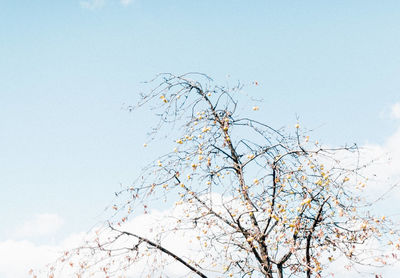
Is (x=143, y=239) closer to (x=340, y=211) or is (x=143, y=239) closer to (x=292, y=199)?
(x=292, y=199)

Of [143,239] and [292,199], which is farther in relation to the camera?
[292,199]

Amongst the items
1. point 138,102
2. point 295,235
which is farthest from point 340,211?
point 138,102

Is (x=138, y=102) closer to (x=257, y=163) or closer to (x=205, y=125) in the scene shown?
(x=205, y=125)

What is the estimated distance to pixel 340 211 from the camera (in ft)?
14.1

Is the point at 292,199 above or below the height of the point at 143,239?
above

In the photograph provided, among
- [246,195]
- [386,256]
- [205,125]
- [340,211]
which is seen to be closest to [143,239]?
[246,195]

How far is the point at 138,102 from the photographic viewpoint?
20.8 feet

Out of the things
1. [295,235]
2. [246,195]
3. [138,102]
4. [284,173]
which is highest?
[138,102]

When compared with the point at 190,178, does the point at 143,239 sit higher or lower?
lower

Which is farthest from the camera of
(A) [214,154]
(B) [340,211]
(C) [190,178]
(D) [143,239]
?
(A) [214,154]

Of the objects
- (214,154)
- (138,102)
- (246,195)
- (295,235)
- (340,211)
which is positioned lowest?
(340,211)

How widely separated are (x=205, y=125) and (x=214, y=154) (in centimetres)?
50

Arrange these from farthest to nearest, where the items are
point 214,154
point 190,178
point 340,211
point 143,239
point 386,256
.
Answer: point 214,154 < point 190,178 < point 143,239 < point 386,256 < point 340,211

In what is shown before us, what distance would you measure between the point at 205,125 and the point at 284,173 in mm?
1409
